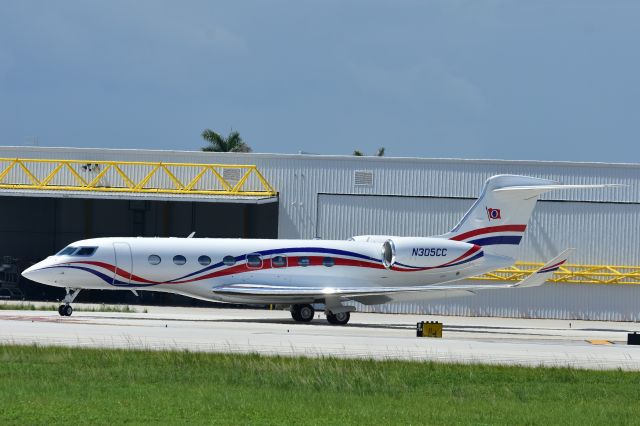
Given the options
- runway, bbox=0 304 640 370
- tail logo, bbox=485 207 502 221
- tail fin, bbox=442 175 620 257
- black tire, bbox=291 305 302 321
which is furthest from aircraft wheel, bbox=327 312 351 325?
tail logo, bbox=485 207 502 221

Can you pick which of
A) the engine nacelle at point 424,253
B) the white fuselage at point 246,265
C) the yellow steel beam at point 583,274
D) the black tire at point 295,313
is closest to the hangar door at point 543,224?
the yellow steel beam at point 583,274

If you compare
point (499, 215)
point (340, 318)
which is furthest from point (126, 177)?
point (499, 215)

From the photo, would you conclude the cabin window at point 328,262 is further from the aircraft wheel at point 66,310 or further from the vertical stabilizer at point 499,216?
the aircraft wheel at point 66,310

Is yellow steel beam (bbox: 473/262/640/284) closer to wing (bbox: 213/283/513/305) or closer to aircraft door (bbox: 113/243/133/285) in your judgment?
wing (bbox: 213/283/513/305)

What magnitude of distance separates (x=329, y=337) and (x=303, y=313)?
9.76 m

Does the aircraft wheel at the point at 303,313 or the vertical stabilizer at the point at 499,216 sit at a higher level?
the vertical stabilizer at the point at 499,216

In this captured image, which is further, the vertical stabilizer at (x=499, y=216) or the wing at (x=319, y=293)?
the vertical stabilizer at (x=499, y=216)

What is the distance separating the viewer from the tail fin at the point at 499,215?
4309cm

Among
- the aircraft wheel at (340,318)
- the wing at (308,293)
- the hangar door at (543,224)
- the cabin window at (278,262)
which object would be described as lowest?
the aircraft wheel at (340,318)

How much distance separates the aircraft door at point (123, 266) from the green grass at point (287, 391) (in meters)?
14.3

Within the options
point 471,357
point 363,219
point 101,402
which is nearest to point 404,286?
point 363,219

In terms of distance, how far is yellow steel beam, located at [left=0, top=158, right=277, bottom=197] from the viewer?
167ft

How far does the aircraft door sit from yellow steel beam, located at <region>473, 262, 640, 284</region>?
1738 cm

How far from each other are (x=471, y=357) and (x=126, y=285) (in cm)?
1660
